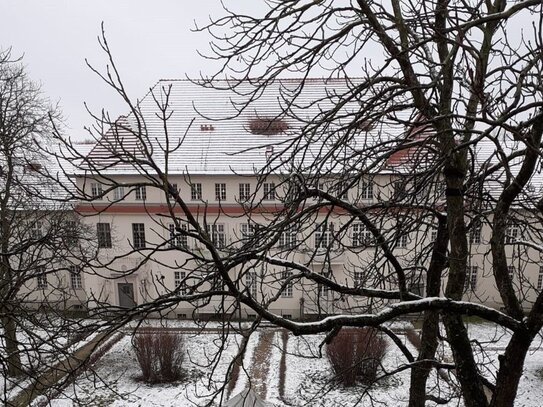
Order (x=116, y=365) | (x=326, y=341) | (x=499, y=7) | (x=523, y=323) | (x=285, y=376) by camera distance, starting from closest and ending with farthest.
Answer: (x=523, y=323) < (x=499, y=7) < (x=326, y=341) < (x=285, y=376) < (x=116, y=365)

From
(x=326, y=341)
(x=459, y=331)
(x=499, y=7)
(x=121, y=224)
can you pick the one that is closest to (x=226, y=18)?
(x=499, y=7)

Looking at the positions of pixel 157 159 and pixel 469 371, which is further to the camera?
pixel 157 159

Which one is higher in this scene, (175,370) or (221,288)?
(221,288)

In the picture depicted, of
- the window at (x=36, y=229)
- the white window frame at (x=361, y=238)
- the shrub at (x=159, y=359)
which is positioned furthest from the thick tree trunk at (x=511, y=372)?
the shrub at (x=159, y=359)

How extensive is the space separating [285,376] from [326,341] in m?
10.1

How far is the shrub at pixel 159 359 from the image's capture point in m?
14.8

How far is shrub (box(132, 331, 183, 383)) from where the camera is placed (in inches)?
581

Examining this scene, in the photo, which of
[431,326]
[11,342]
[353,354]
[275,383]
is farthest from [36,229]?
[353,354]

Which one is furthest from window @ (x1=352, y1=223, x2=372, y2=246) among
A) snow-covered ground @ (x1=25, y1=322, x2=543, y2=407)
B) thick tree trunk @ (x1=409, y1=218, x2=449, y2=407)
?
snow-covered ground @ (x1=25, y1=322, x2=543, y2=407)

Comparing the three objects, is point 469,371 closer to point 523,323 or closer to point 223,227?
point 523,323

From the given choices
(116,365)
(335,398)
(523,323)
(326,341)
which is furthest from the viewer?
(116,365)

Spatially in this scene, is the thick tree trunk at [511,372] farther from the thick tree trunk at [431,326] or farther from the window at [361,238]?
the window at [361,238]

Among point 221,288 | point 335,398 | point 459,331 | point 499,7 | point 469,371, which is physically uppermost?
point 499,7

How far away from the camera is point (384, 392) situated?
13688mm
